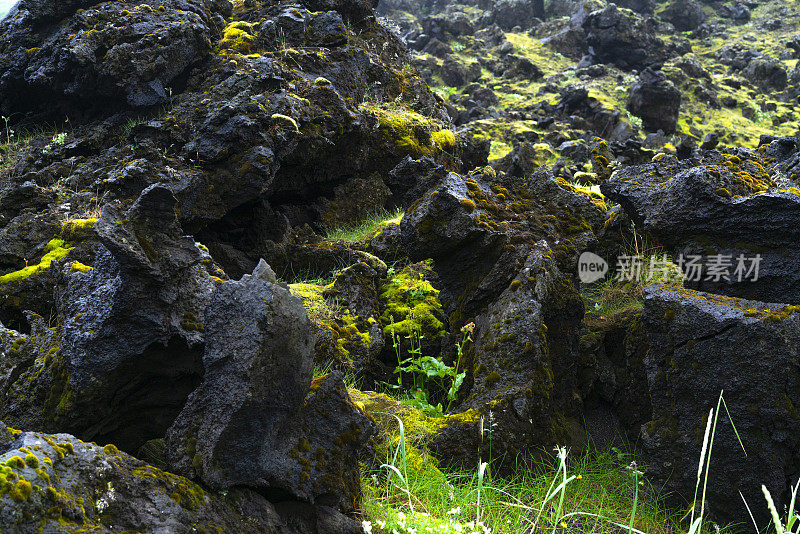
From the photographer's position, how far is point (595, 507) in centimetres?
346

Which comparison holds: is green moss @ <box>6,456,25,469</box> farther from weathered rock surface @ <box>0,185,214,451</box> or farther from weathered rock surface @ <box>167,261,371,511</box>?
weathered rock surface @ <box>0,185,214,451</box>

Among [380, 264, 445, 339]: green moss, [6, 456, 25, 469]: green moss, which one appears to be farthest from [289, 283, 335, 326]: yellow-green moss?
[6, 456, 25, 469]: green moss

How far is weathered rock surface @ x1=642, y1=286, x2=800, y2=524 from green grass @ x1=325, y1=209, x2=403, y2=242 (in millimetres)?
4553

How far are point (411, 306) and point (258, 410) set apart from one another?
130 inches

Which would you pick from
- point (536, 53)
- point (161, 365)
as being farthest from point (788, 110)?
point (161, 365)

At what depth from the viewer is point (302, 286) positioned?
6016 millimetres

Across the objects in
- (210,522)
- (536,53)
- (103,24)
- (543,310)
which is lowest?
(536,53)

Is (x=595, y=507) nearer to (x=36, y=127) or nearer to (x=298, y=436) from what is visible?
(x=298, y=436)

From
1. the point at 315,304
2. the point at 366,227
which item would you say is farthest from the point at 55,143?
the point at 315,304

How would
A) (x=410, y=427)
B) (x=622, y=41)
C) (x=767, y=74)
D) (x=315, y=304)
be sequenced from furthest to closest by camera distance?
(x=622, y=41)
(x=767, y=74)
(x=315, y=304)
(x=410, y=427)

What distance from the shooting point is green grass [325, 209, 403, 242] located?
770 cm

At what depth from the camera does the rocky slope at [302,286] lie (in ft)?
8.77

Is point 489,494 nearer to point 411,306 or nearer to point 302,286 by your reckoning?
point 411,306

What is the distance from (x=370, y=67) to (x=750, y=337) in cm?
849
